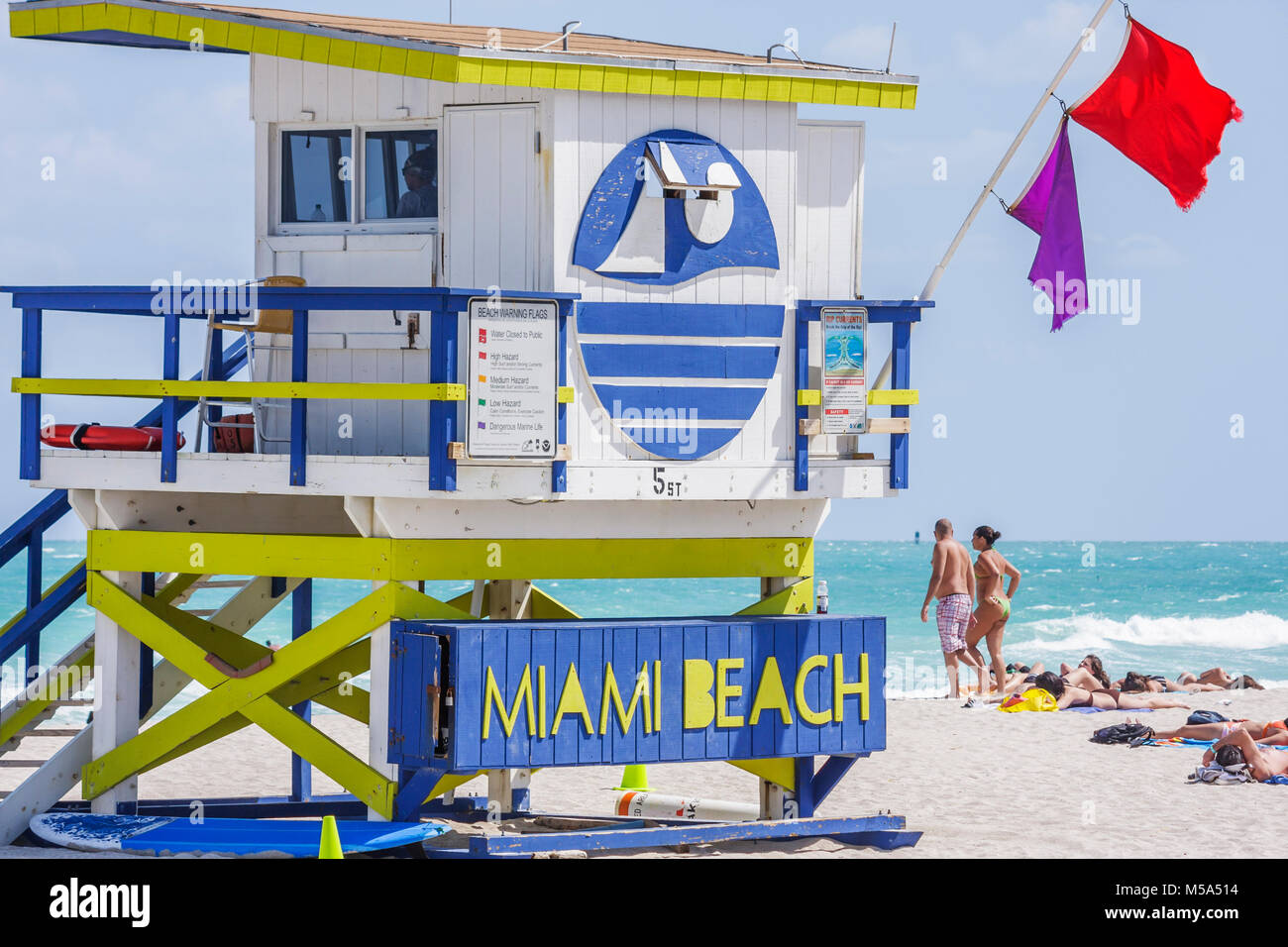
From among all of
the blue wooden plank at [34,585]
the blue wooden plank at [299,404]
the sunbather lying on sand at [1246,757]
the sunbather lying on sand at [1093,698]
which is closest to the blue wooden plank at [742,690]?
the blue wooden plank at [299,404]

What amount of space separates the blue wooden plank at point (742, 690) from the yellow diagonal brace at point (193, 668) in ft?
7.36

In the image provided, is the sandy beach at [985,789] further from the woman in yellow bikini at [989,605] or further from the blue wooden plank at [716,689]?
the woman in yellow bikini at [989,605]

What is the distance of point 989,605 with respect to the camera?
23.9m

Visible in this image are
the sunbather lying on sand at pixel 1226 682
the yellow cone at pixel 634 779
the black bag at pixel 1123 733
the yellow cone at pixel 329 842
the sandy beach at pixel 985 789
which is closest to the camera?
the yellow cone at pixel 329 842

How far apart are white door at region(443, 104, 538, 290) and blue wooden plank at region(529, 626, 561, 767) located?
226 centimetres

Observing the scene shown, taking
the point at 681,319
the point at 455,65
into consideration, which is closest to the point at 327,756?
the point at 681,319

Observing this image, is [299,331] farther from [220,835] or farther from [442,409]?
[220,835]

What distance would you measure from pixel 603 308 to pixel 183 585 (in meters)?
4.74

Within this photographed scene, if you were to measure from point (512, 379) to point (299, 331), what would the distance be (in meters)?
1.35

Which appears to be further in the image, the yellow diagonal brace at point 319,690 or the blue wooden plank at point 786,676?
the yellow diagonal brace at point 319,690

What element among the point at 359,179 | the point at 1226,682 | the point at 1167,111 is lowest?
the point at 1226,682

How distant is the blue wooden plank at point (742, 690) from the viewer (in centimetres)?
1226

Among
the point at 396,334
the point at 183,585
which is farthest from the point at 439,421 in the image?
the point at 183,585
